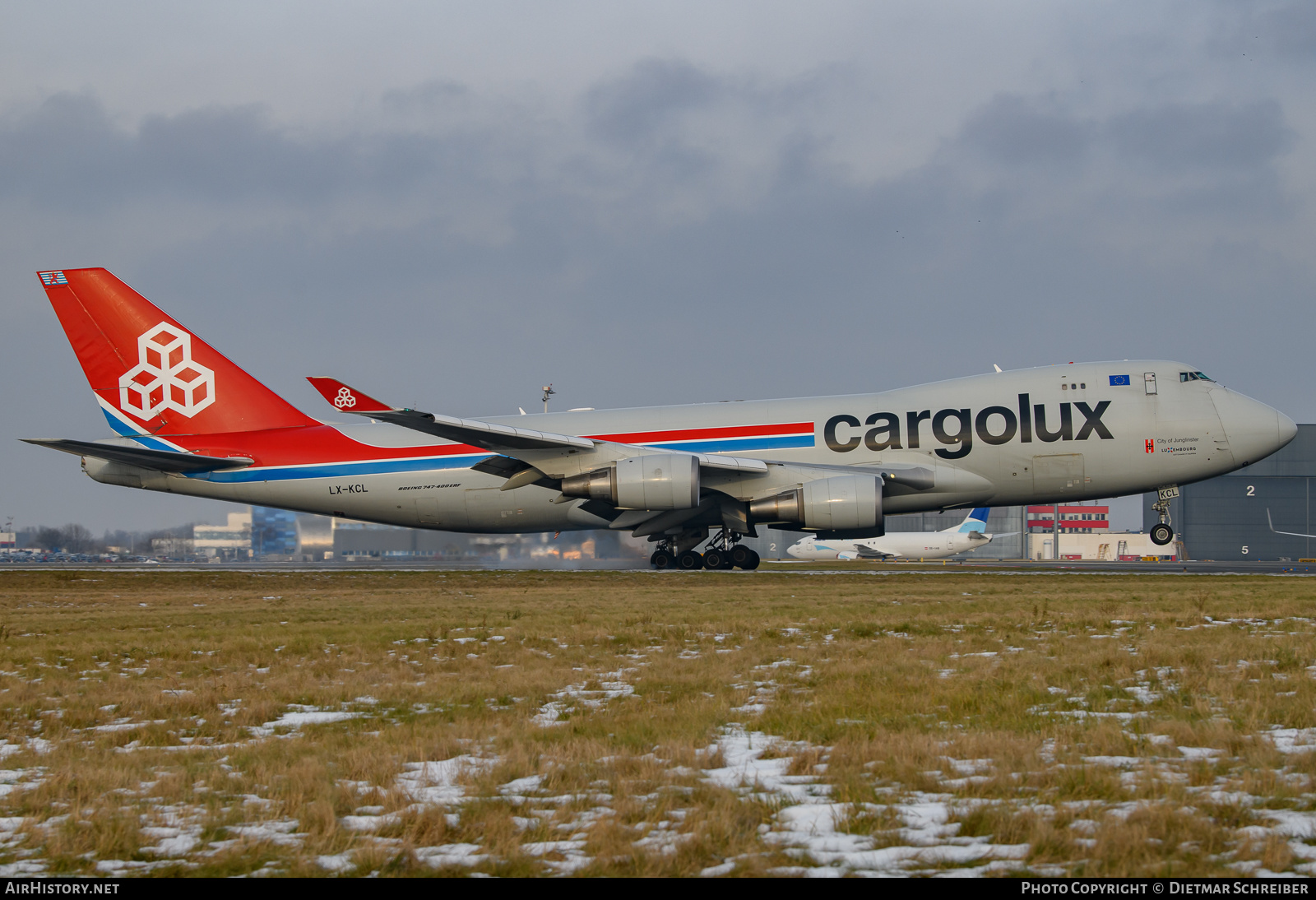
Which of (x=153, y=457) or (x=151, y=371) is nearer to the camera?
(x=153, y=457)

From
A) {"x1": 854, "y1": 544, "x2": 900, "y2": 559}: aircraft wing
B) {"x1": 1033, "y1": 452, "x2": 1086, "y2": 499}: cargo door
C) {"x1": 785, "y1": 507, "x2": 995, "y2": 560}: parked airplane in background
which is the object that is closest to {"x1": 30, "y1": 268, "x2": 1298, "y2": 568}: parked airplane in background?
{"x1": 1033, "y1": 452, "x2": 1086, "y2": 499}: cargo door

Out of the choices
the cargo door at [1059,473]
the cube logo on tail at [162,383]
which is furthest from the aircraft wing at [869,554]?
the cube logo on tail at [162,383]

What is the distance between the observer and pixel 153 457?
29.9 meters

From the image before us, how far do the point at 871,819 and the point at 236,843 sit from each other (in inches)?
108

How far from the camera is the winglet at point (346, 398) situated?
26219mm

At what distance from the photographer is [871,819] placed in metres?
4.54

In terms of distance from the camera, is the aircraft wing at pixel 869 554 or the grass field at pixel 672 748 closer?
the grass field at pixel 672 748

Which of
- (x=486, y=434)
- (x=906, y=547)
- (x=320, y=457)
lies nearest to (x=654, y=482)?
(x=486, y=434)

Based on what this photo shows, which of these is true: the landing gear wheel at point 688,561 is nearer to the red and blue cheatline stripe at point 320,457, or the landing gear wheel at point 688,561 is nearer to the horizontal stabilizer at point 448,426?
the horizontal stabilizer at point 448,426

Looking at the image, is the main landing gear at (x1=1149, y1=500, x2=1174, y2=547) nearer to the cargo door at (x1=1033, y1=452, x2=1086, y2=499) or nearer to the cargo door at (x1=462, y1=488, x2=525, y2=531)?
the cargo door at (x1=1033, y1=452, x2=1086, y2=499)

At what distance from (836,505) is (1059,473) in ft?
21.4

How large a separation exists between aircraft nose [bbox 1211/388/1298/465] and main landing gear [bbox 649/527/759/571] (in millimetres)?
13392

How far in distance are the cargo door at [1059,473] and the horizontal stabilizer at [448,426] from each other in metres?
12.2

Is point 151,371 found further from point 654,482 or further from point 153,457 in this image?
point 654,482
